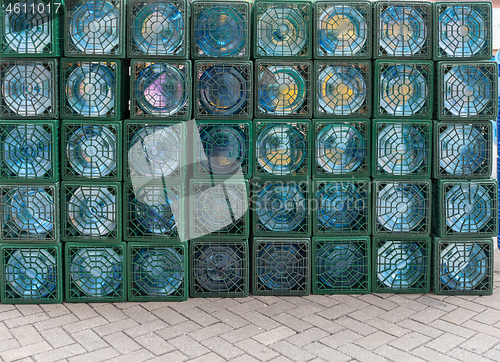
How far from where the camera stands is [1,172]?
395 cm

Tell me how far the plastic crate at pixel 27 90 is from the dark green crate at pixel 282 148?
1624 mm

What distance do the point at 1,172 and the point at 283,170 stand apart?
88.0 inches

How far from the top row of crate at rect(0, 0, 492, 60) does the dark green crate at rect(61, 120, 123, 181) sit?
0.56 metres

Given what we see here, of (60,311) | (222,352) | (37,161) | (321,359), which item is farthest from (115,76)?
(321,359)

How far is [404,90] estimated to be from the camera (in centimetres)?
410

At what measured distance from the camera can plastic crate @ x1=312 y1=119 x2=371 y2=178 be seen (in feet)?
13.4

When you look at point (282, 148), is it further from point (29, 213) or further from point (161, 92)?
point (29, 213)

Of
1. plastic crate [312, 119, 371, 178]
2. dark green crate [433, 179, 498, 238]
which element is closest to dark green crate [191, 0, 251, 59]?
plastic crate [312, 119, 371, 178]

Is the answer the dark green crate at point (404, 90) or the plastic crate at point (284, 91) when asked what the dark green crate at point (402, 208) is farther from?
the plastic crate at point (284, 91)

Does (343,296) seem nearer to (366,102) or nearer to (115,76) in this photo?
(366,102)

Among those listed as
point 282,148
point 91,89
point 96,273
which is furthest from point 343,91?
point 96,273

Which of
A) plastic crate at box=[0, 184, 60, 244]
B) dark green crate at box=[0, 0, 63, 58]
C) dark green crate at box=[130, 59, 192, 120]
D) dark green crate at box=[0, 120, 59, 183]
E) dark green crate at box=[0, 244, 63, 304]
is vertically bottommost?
dark green crate at box=[0, 244, 63, 304]

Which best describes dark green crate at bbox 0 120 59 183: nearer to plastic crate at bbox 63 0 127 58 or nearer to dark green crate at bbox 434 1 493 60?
plastic crate at bbox 63 0 127 58

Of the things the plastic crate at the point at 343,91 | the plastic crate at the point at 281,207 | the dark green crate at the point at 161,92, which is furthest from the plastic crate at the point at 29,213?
the plastic crate at the point at 343,91
